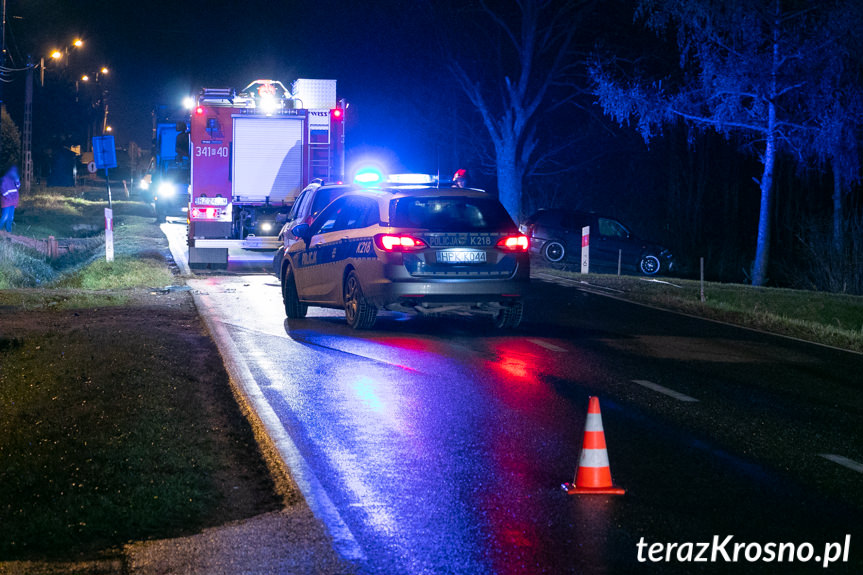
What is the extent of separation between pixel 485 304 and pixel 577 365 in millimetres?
2349

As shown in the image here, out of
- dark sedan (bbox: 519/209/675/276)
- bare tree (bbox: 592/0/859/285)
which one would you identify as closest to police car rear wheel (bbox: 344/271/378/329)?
bare tree (bbox: 592/0/859/285)

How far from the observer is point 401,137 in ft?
156

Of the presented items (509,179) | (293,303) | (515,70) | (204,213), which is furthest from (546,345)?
(515,70)

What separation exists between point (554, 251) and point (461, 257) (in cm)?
1861

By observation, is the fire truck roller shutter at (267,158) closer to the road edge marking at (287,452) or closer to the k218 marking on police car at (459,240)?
the road edge marking at (287,452)

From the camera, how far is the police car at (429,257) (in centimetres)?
1312

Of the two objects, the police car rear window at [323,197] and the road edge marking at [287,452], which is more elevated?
the police car rear window at [323,197]

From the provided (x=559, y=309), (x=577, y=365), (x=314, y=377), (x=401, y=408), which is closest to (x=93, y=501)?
(x=401, y=408)

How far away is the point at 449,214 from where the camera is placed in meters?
13.5

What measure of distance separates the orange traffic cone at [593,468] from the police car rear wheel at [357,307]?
7031 mm

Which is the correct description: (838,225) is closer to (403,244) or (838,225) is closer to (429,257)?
(429,257)

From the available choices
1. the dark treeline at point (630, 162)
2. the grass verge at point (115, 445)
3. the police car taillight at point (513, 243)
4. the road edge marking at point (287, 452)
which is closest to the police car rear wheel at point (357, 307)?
the road edge marking at point (287, 452)
